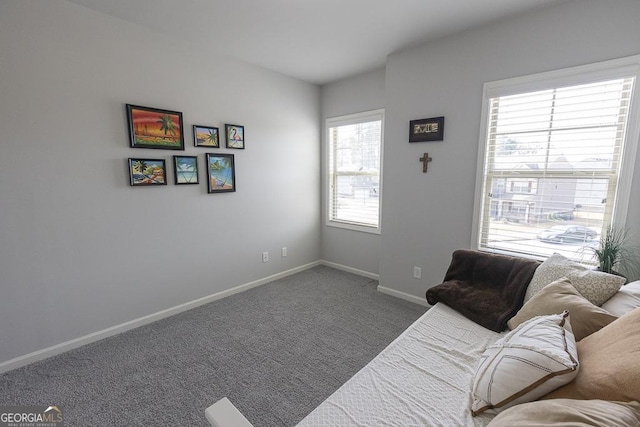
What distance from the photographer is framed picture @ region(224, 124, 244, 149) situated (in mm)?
3045

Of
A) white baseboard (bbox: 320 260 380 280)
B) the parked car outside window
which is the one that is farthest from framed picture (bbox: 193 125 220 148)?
the parked car outside window

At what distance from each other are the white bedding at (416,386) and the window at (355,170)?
218 cm

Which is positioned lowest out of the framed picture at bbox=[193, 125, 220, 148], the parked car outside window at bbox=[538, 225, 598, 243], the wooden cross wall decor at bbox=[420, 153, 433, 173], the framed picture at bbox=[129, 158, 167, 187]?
the parked car outside window at bbox=[538, 225, 598, 243]

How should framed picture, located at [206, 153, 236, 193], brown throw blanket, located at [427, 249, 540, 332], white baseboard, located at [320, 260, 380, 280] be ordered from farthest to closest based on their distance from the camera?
white baseboard, located at [320, 260, 380, 280] → framed picture, located at [206, 153, 236, 193] → brown throw blanket, located at [427, 249, 540, 332]

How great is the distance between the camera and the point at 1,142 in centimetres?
188

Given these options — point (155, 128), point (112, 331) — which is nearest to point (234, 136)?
point (155, 128)

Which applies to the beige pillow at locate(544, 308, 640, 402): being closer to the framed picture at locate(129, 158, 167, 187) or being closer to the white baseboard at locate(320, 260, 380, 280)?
the white baseboard at locate(320, 260, 380, 280)

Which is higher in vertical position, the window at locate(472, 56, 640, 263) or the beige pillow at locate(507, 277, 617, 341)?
the window at locate(472, 56, 640, 263)

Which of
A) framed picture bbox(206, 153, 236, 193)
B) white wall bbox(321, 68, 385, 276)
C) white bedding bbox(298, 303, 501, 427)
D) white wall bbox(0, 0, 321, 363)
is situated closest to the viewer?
white bedding bbox(298, 303, 501, 427)

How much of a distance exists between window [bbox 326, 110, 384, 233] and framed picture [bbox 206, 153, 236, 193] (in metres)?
1.49

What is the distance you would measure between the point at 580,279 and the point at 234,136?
10.1 ft

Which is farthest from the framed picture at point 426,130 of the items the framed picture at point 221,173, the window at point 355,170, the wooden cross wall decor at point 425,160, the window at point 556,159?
the framed picture at point 221,173

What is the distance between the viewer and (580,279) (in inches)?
59.2

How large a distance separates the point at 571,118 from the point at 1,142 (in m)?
A: 4.05
